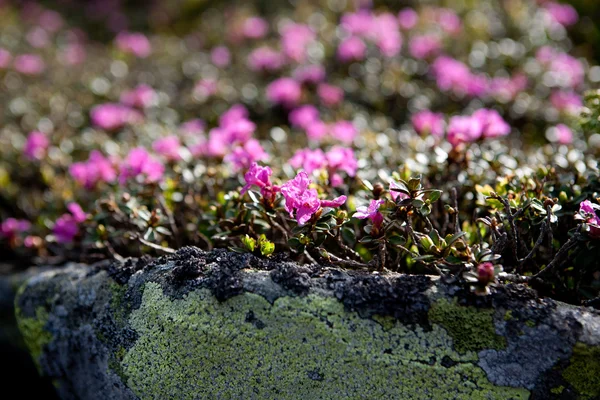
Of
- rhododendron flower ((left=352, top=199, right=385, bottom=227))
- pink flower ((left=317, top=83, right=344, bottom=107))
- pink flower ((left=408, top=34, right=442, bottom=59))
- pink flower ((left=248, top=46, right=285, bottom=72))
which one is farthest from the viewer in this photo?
pink flower ((left=248, top=46, right=285, bottom=72))

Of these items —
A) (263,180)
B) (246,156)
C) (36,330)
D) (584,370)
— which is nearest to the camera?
(584,370)

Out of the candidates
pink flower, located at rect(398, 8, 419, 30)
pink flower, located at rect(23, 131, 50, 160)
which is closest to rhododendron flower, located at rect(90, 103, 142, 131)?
pink flower, located at rect(23, 131, 50, 160)

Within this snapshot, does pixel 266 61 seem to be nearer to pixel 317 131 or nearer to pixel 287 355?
pixel 317 131

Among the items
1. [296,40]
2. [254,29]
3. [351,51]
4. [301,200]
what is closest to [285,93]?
[351,51]

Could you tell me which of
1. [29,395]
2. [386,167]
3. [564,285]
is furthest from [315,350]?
[29,395]

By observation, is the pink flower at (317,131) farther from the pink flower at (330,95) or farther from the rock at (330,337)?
the rock at (330,337)

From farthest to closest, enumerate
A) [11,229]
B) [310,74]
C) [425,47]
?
[425,47] → [310,74] → [11,229]

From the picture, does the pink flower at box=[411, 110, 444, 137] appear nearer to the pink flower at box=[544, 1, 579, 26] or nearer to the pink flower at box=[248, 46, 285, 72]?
the pink flower at box=[248, 46, 285, 72]
